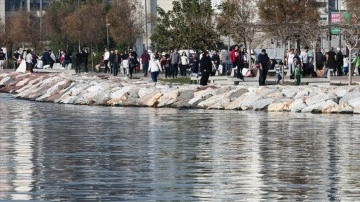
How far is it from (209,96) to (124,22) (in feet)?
165

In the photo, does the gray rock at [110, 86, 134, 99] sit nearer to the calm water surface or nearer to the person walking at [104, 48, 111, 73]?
the calm water surface

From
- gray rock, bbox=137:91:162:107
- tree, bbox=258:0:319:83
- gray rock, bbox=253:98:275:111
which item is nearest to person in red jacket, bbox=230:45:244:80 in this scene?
tree, bbox=258:0:319:83

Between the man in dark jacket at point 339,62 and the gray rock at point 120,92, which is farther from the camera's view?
the man in dark jacket at point 339,62

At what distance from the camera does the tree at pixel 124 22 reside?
89.1 meters

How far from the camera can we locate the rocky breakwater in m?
36.2

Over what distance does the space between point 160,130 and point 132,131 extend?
0.62 meters

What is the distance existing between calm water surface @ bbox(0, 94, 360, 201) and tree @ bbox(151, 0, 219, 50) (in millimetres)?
28471

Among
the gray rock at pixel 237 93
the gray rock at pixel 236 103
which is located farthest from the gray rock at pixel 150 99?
the gray rock at pixel 236 103

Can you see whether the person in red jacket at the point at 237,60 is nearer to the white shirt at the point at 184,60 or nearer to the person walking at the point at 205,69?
the person walking at the point at 205,69

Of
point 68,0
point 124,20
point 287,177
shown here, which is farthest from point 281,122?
point 68,0

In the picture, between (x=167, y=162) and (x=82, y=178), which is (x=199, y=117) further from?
(x=82, y=178)

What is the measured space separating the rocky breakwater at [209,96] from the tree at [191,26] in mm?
13180

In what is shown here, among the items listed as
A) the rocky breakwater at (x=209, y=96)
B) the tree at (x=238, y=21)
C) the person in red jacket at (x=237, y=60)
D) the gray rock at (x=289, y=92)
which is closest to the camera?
the rocky breakwater at (x=209, y=96)

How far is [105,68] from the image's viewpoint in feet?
240
